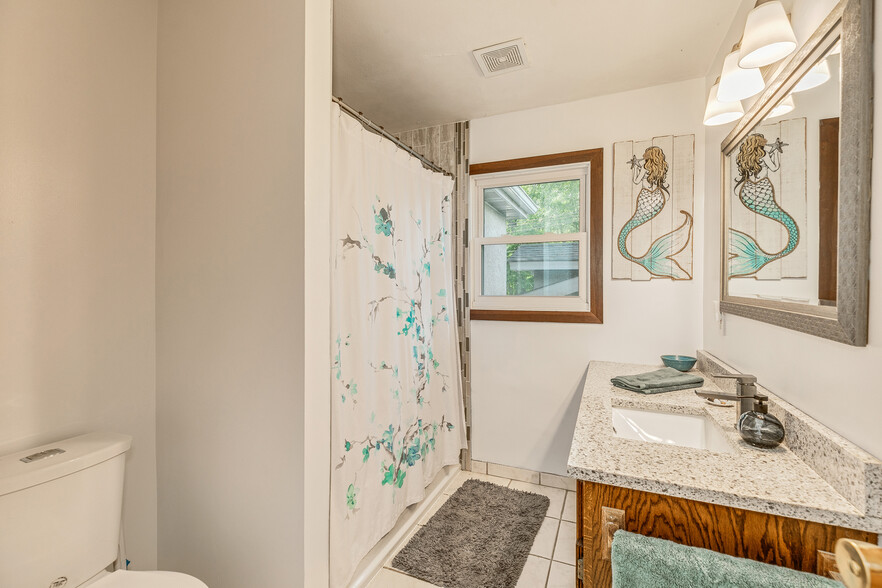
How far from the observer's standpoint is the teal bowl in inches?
75.7

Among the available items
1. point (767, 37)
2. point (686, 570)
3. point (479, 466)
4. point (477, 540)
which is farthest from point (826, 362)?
point (479, 466)

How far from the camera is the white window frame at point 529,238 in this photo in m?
2.38

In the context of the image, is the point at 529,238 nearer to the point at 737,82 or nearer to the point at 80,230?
the point at 737,82

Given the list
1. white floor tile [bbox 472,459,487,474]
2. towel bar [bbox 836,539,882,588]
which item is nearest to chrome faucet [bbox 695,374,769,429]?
towel bar [bbox 836,539,882,588]

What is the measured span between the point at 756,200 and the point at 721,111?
1.26ft

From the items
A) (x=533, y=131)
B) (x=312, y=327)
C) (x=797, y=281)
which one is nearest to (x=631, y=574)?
(x=797, y=281)

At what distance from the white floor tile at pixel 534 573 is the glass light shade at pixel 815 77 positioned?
198cm

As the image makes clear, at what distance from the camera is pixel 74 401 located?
1.30m

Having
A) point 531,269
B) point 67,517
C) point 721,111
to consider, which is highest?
point 721,111

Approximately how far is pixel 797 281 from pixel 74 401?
89.8 inches

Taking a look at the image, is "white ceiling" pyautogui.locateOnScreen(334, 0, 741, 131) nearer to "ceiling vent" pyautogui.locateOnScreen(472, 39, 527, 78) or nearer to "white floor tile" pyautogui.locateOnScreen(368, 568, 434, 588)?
"ceiling vent" pyautogui.locateOnScreen(472, 39, 527, 78)

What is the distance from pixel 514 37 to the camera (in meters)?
1.78

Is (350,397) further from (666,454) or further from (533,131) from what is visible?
(533,131)

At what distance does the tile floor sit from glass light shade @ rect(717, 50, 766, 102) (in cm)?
199
